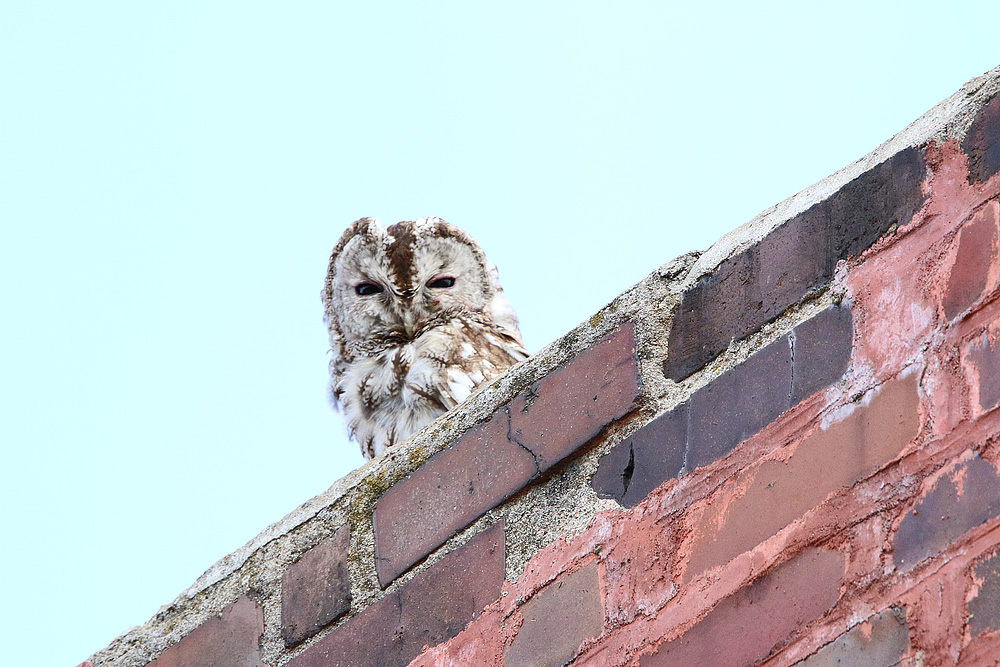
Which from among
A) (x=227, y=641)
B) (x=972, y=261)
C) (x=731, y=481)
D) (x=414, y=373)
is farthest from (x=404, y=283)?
(x=972, y=261)

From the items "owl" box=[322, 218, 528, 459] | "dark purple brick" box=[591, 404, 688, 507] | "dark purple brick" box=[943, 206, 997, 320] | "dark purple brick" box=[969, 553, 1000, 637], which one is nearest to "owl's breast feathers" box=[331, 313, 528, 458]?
"owl" box=[322, 218, 528, 459]

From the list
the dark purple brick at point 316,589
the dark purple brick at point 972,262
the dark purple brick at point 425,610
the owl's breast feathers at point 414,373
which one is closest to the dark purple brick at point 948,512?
the dark purple brick at point 972,262

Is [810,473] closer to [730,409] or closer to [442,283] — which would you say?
[730,409]

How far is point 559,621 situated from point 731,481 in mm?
194

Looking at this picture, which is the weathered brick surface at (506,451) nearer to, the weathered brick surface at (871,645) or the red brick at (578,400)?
the red brick at (578,400)

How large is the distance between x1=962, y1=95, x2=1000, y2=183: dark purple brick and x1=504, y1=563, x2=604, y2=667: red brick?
424mm

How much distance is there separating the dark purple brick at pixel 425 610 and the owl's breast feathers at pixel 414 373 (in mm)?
1768

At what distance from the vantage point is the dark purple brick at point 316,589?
4.33 ft

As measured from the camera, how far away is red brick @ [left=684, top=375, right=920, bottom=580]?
35.9 inches

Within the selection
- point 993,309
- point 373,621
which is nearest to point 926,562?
point 993,309

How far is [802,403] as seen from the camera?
992 millimetres

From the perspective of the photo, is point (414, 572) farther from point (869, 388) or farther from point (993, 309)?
point (993, 309)

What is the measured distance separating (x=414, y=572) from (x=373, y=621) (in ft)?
0.21

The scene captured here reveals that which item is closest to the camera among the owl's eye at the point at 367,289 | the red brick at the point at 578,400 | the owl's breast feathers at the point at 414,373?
the red brick at the point at 578,400
